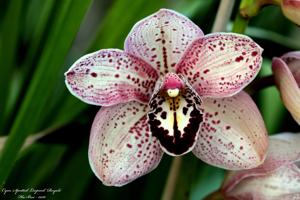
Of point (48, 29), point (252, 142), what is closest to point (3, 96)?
point (48, 29)

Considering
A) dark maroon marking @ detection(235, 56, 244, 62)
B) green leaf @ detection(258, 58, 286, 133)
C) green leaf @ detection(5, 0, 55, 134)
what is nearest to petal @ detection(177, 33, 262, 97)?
dark maroon marking @ detection(235, 56, 244, 62)

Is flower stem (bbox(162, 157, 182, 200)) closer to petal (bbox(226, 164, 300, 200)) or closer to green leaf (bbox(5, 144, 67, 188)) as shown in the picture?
petal (bbox(226, 164, 300, 200))

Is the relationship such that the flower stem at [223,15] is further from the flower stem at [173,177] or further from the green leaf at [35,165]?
the green leaf at [35,165]

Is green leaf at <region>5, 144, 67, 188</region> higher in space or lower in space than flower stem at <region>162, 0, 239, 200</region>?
lower

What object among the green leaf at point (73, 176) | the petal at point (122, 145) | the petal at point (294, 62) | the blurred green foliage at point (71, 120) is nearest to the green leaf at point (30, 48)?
the blurred green foliage at point (71, 120)

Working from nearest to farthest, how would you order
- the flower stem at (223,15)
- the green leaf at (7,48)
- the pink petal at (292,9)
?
the pink petal at (292,9) < the flower stem at (223,15) < the green leaf at (7,48)

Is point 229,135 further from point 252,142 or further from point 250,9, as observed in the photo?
point 250,9
